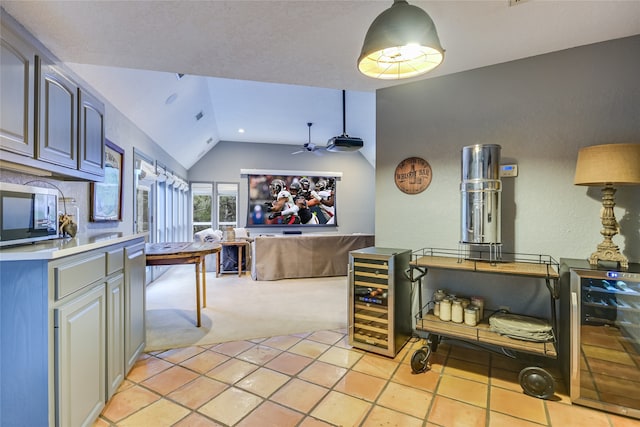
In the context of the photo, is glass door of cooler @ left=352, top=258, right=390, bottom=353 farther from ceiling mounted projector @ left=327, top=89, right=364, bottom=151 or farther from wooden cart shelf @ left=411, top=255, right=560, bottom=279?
ceiling mounted projector @ left=327, top=89, right=364, bottom=151

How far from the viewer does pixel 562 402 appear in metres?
1.88

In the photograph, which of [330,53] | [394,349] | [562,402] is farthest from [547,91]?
[394,349]

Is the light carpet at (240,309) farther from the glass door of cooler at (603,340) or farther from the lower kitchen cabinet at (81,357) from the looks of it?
the glass door of cooler at (603,340)

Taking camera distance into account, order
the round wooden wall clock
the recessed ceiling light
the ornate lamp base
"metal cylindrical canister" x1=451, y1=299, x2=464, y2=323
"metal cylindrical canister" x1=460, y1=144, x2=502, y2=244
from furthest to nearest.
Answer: the recessed ceiling light → the round wooden wall clock → "metal cylindrical canister" x1=451, y1=299, x2=464, y2=323 → "metal cylindrical canister" x1=460, y1=144, x2=502, y2=244 → the ornate lamp base

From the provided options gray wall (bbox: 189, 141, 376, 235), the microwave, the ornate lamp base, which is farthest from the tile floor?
gray wall (bbox: 189, 141, 376, 235)

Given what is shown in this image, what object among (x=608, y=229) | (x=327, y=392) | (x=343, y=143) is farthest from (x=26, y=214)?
(x=343, y=143)

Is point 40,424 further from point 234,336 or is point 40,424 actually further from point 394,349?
point 394,349

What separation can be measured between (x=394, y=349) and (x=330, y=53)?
233 cm

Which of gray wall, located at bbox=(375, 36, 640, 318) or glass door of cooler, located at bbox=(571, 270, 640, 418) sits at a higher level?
gray wall, located at bbox=(375, 36, 640, 318)

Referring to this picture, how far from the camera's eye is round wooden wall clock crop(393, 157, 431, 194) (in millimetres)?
2789

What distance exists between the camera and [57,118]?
1.86 metres

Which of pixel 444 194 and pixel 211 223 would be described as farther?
pixel 211 223

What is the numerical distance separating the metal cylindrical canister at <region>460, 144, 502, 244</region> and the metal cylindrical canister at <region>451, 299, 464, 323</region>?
1.59ft

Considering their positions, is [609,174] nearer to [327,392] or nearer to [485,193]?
[485,193]
